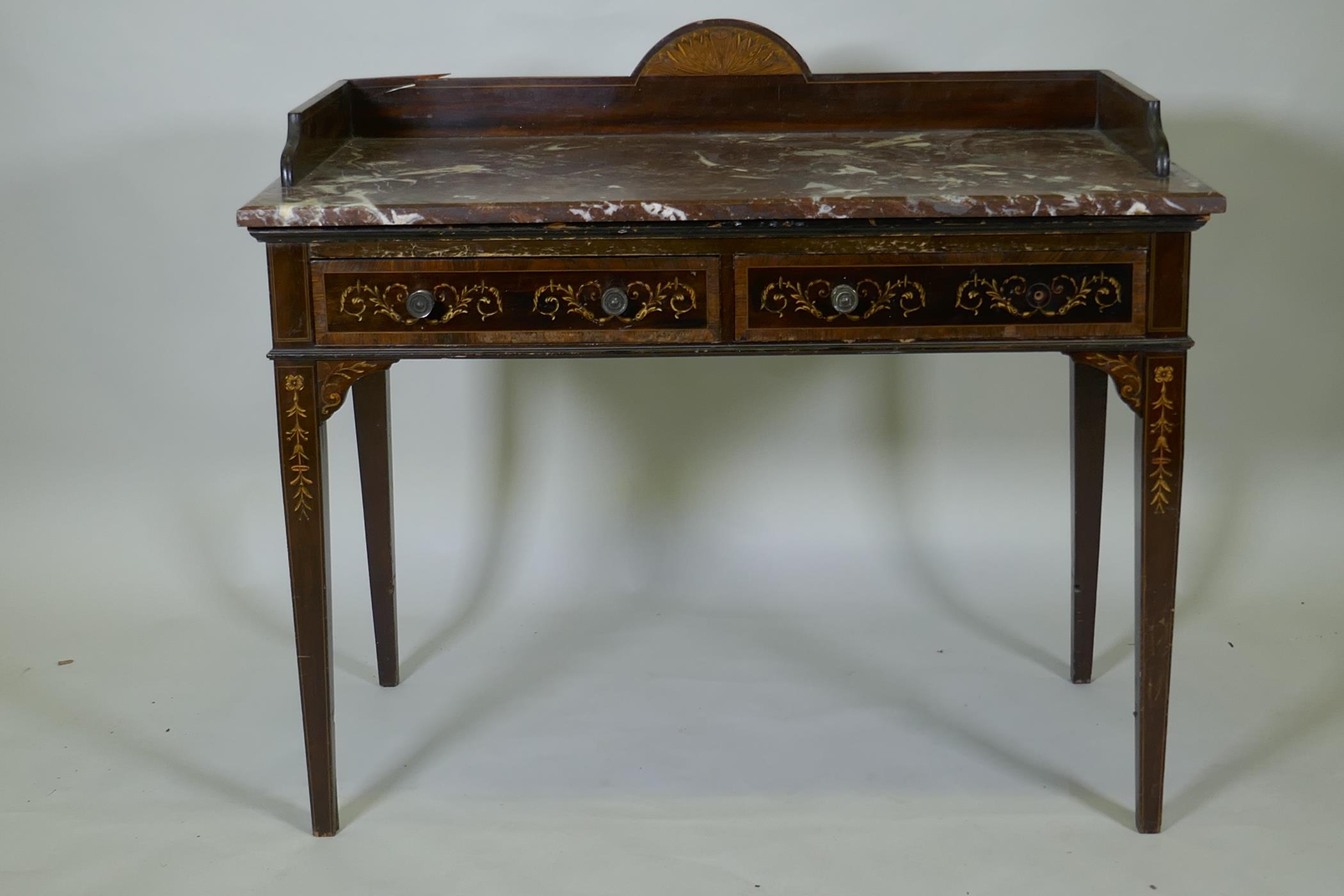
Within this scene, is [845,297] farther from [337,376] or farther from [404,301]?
[337,376]

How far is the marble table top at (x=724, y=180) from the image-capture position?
2.46m

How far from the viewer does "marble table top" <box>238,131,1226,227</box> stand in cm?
246

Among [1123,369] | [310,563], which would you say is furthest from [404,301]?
[1123,369]

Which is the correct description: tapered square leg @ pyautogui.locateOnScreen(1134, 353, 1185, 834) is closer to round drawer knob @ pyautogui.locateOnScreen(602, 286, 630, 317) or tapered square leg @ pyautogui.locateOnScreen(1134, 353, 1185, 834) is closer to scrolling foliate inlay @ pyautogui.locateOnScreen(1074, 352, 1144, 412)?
scrolling foliate inlay @ pyautogui.locateOnScreen(1074, 352, 1144, 412)

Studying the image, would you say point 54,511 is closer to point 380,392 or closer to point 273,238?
point 380,392

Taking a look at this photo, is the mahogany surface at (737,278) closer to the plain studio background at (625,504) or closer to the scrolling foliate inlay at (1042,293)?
the scrolling foliate inlay at (1042,293)

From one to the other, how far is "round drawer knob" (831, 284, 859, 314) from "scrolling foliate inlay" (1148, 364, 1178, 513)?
476 mm

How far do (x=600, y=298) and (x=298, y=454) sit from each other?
54cm

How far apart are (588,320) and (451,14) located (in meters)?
1.35

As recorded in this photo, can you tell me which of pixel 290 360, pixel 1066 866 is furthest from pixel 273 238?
pixel 1066 866

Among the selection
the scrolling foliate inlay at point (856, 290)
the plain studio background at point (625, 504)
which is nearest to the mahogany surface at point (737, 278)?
the scrolling foliate inlay at point (856, 290)

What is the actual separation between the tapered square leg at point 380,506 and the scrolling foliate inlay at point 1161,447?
55.5 inches

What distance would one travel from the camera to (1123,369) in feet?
8.42

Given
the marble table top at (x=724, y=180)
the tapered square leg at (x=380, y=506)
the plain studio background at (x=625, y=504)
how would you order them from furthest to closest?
the tapered square leg at (x=380, y=506) → the plain studio background at (x=625, y=504) → the marble table top at (x=724, y=180)
